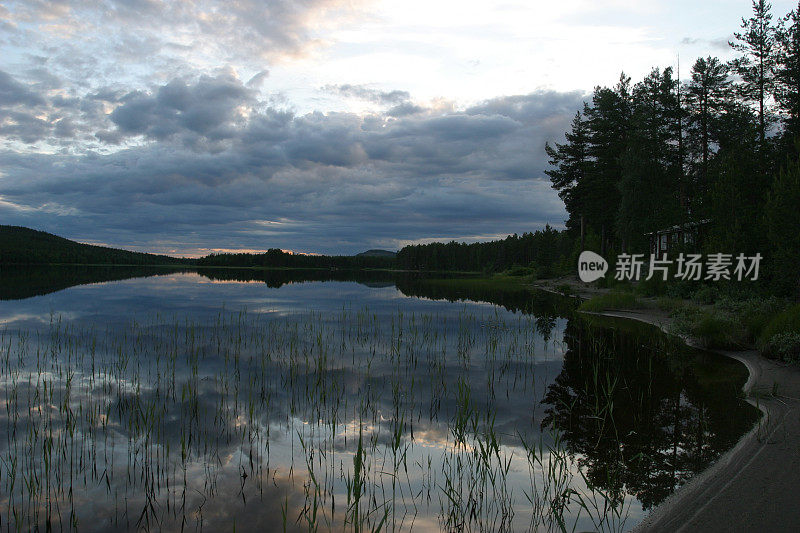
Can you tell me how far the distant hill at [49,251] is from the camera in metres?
124

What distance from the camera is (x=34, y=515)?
19.3 feet

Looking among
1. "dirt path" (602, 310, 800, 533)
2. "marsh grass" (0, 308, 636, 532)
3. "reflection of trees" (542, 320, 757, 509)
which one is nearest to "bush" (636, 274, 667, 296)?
"reflection of trees" (542, 320, 757, 509)

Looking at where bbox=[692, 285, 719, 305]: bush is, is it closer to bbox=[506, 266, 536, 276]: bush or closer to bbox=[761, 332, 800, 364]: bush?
bbox=[761, 332, 800, 364]: bush

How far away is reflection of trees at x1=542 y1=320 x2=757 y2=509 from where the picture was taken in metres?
7.08

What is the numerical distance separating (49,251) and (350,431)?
542 ft

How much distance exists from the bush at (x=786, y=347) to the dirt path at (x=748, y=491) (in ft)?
18.1

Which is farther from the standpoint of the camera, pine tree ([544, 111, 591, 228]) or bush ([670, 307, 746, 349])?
pine tree ([544, 111, 591, 228])

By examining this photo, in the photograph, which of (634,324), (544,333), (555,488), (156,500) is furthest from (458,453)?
(634,324)

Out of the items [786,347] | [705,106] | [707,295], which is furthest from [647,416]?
[705,106]

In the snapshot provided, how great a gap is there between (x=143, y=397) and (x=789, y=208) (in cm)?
2468

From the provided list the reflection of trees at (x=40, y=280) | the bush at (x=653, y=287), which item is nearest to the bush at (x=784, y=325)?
the bush at (x=653, y=287)

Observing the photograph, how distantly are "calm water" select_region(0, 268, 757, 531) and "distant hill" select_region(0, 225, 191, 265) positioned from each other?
13583cm

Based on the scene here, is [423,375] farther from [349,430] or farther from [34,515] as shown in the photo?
[34,515]

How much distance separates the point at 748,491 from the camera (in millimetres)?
5941
